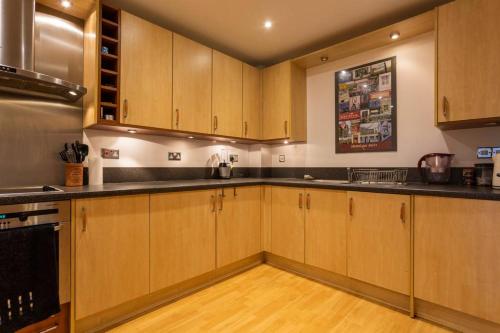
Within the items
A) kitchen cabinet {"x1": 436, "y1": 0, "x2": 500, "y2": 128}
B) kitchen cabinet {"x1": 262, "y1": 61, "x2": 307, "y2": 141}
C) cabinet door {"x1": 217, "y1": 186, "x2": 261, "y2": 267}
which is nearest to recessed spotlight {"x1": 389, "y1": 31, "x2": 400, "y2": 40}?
kitchen cabinet {"x1": 436, "y1": 0, "x2": 500, "y2": 128}

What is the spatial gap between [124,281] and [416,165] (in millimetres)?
2588

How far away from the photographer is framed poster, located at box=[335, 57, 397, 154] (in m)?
2.47

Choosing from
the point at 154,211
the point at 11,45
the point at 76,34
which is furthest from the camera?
the point at 76,34

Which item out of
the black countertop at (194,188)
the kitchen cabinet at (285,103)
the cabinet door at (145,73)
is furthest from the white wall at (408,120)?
the cabinet door at (145,73)

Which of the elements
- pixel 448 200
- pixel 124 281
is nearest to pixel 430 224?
pixel 448 200

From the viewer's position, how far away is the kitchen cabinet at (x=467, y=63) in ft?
5.69

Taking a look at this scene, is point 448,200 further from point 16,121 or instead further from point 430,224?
point 16,121

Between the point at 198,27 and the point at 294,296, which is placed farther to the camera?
the point at 198,27

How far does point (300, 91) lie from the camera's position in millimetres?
3074

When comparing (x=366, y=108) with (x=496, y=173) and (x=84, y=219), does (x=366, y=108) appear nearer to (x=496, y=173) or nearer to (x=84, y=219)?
(x=496, y=173)

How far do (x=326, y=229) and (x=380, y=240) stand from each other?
0.46 m

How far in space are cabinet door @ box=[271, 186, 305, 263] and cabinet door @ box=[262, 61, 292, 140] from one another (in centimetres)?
75

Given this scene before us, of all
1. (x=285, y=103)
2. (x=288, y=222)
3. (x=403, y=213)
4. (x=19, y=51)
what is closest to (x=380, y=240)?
(x=403, y=213)

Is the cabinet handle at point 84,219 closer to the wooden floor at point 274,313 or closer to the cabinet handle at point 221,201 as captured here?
the wooden floor at point 274,313
